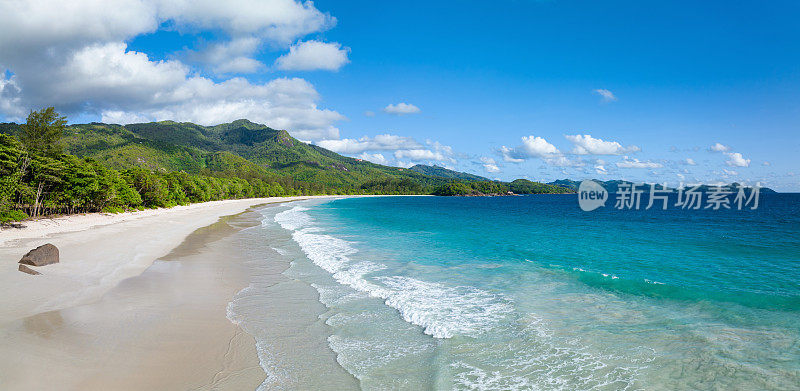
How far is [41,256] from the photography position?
54.2ft

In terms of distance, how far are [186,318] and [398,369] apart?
22.9 feet

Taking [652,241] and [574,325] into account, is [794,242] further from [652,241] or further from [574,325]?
[574,325]

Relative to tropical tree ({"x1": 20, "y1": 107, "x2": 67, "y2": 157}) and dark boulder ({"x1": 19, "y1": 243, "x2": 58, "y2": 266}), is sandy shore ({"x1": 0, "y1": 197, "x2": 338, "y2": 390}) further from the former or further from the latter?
tropical tree ({"x1": 20, "y1": 107, "x2": 67, "y2": 157})

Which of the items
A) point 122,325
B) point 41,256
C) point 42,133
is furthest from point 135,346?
point 42,133

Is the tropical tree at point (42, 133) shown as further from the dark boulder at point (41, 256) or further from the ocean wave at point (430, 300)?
the ocean wave at point (430, 300)

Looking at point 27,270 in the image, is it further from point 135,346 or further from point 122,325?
point 135,346

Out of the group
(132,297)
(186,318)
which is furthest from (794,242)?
(132,297)

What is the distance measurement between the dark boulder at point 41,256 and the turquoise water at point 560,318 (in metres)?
11.1

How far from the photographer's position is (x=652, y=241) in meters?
32.7

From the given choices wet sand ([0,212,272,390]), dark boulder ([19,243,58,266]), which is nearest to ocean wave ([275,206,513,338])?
wet sand ([0,212,272,390])

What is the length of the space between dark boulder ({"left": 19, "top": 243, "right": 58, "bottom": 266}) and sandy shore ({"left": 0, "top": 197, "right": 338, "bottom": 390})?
47cm

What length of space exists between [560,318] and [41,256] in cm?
2209

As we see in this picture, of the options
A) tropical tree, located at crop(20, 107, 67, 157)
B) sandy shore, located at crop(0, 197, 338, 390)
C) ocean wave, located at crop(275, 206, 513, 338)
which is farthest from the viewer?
tropical tree, located at crop(20, 107, 67, 157)

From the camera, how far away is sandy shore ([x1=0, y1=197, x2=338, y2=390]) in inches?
291
